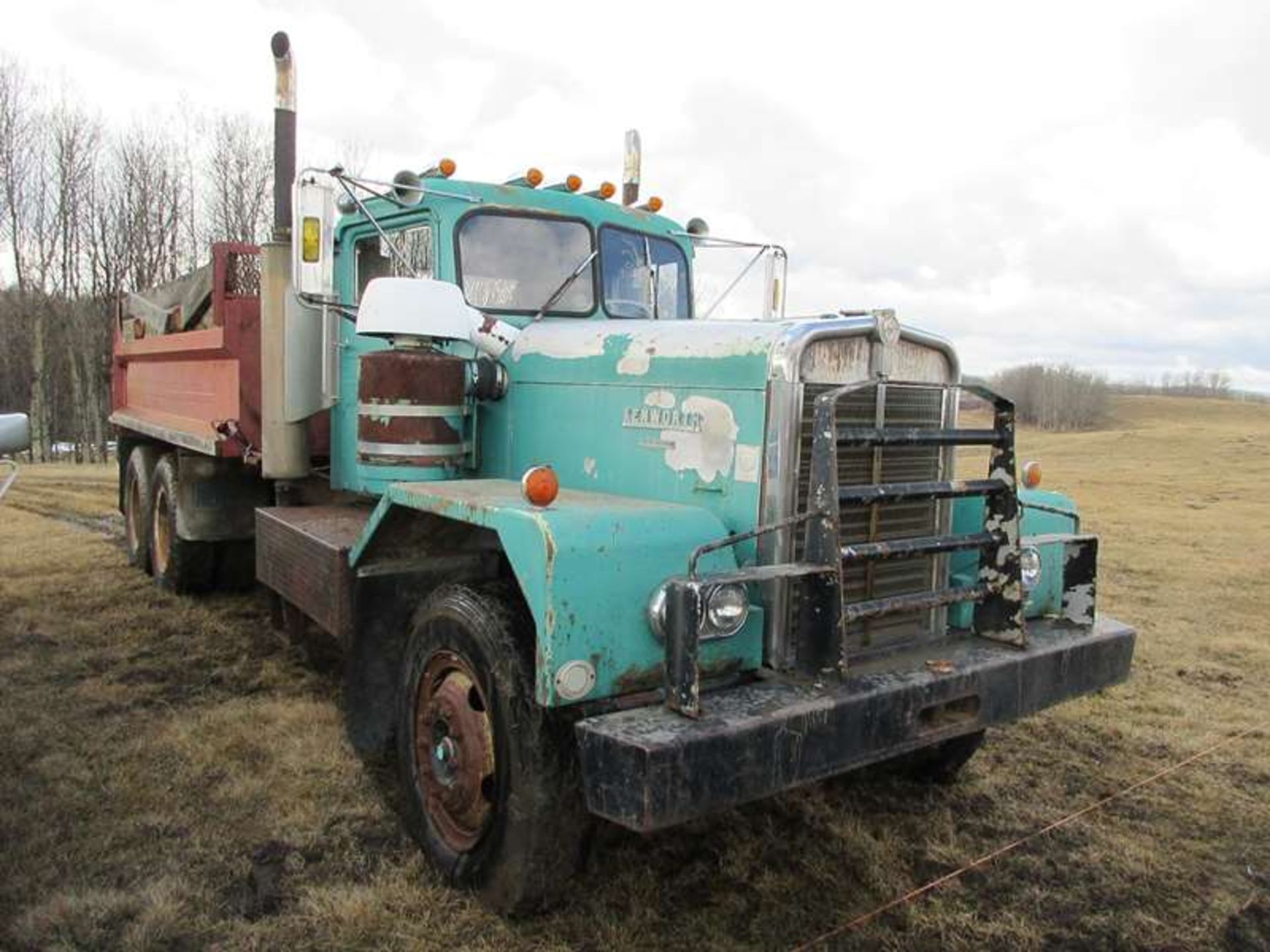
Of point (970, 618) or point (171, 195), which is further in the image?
point (171, 195)

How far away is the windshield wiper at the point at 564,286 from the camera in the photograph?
456 cm

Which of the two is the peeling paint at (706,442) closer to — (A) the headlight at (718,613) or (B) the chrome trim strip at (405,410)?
(A) the headlight at (718,613)

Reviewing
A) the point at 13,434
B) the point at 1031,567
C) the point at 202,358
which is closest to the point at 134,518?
the point at 202,358

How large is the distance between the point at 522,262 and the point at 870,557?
233cm

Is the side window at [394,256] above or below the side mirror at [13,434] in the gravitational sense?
above

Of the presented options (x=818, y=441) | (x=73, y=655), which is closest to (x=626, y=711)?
(x=818, y=441)

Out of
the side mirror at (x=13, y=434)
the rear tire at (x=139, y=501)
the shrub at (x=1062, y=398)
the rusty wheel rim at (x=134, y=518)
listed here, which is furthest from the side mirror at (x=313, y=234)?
the shrub at (x=1062, y=398)

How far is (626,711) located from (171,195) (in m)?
28.4

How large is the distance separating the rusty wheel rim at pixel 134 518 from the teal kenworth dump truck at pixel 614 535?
3597 mm

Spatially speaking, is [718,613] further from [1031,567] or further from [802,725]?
[1031,567]

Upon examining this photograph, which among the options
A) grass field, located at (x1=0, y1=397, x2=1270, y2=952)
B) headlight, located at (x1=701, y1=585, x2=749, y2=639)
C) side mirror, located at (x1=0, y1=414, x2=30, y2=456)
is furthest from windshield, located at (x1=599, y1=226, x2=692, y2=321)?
side mirror, located at (x1=0, y1=414, x2=30, y2=456)

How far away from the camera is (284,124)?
5586 mm

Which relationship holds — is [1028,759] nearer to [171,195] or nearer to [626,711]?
[626,711]

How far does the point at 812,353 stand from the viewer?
320 centimetres
